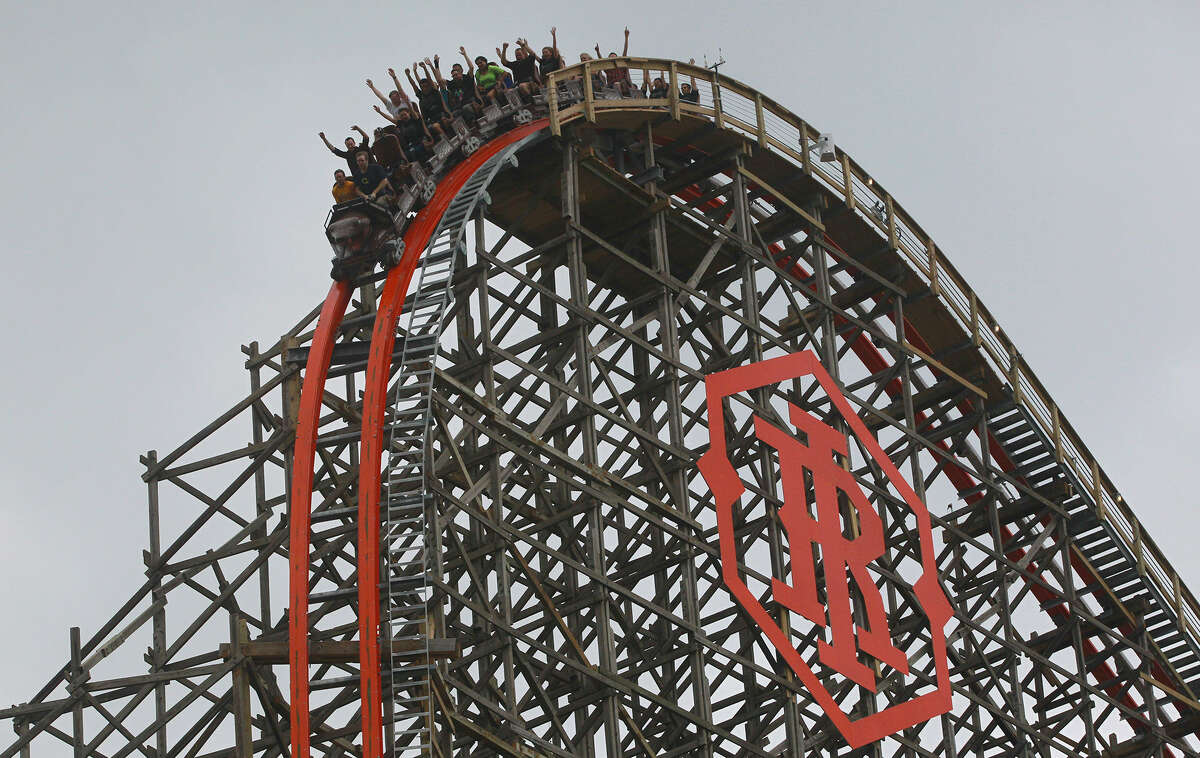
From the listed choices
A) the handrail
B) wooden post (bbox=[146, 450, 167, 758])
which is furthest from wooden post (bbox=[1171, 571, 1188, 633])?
wooden post (bbox=[146, 450, 167, 758])

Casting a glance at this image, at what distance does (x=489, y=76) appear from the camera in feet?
83.2

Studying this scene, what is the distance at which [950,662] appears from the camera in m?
28.9

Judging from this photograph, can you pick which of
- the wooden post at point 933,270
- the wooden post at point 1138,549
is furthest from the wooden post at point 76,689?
the wooden post at point 1138,549

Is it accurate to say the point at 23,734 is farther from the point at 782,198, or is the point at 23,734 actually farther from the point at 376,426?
the point at 782,198

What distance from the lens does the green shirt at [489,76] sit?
25.2 metres

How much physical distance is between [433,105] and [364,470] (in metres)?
5.35

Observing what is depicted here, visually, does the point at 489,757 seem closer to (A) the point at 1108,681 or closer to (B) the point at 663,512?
(B) the point at 663,512

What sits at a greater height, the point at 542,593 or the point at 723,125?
the point at 723,125

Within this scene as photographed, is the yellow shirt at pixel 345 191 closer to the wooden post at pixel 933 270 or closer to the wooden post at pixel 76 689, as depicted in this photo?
the wooden post at pixel 76 689

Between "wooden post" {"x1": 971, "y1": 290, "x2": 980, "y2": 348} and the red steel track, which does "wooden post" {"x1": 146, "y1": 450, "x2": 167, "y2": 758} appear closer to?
the red steel track

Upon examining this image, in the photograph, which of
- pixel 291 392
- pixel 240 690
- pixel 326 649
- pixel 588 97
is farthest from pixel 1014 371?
pixel 240 690

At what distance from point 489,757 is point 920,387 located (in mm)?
10005

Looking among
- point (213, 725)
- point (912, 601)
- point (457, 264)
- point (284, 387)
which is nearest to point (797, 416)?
point (912, 601)

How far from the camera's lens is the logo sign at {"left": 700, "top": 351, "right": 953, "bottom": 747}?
25.0 meters
